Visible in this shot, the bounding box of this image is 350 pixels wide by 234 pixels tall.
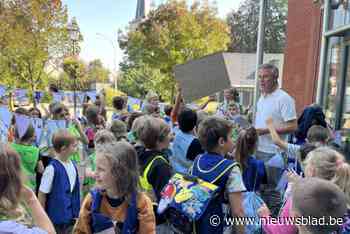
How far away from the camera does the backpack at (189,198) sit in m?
2.10

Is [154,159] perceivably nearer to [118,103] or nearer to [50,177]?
[50,177]

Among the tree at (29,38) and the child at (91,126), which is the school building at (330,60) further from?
the tree at (29,38)

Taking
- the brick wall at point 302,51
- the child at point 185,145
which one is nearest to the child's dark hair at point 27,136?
the child at point 185,145

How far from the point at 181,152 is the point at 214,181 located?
1.33m

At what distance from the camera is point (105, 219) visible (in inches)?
75.1

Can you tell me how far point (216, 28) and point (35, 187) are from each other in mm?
15724

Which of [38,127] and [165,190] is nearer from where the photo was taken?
[165,190]

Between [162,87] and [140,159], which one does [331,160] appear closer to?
[140,159]

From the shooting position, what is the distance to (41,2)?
446 inches

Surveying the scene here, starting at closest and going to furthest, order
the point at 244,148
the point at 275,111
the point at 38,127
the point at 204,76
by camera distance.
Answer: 1. the point at 244,148
2. the point at 275,111
3. the point at 204,76
4. the point at 38,127

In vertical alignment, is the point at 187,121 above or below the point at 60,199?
above

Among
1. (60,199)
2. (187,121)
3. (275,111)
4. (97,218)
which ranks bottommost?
(60,199)

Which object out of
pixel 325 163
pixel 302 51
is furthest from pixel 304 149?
pixel 302 51

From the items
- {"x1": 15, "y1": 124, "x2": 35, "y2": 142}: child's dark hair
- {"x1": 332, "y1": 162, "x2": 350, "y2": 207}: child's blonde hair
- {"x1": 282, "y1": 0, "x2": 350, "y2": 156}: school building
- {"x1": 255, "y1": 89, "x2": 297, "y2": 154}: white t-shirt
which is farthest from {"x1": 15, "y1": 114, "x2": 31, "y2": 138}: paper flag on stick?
{"x1": 282, "y1": 0, "x2": 350, "y2": 156}: school building
